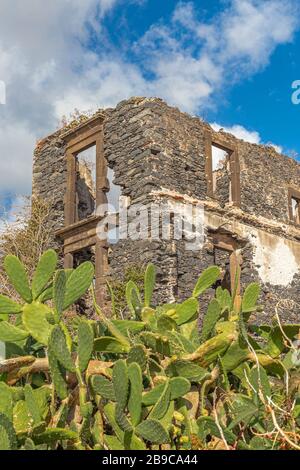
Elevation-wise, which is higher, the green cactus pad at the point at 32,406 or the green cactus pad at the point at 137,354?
the green cactus pad at the point at 137,354

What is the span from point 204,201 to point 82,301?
3.79 metres

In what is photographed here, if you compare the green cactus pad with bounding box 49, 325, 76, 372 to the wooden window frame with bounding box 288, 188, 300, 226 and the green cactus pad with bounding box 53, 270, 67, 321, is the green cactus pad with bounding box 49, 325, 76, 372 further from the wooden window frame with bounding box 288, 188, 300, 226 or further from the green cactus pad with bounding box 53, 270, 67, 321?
the wooden window frame with bounding box 288, 188, 300, 226

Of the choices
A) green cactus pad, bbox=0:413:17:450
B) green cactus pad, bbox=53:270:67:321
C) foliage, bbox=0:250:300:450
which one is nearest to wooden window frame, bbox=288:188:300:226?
foliage, bbox=0:250:300:450

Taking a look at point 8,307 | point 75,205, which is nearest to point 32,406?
point 8,307

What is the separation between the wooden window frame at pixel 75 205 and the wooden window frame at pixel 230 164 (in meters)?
2.40

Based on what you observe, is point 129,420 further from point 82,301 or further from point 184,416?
point 82,301

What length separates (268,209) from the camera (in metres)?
16.0

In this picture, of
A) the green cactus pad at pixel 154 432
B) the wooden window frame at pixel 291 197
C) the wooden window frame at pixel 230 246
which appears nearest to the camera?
the green cactus pad at pixel 154 432

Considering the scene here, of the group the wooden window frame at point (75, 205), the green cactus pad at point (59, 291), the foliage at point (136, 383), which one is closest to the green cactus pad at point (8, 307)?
the foliage at point (136, 383)

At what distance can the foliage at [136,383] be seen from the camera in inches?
67.4

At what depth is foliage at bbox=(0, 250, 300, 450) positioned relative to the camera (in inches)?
67.4

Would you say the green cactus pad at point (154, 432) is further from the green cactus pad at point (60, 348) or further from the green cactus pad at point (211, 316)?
the green cactus pad at point (211, 316)

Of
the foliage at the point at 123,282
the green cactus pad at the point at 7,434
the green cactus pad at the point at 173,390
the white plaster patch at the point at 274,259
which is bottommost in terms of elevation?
the green cactus pad at the point at 7,434

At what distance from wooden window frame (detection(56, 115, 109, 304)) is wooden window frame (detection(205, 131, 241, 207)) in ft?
7.88
